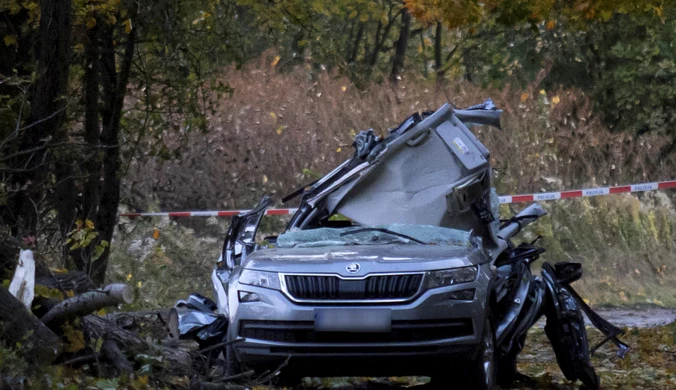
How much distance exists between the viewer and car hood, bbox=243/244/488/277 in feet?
26.7

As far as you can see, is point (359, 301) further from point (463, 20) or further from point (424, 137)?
point (463, 20)

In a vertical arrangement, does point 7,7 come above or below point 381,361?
above

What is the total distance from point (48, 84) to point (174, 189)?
10812 millimetres

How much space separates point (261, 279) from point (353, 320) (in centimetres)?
73

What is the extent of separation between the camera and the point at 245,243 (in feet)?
30.9

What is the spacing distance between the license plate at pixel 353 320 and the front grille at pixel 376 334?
0.12ft

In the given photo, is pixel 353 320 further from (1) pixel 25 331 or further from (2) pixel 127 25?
(2) pixel 127 25

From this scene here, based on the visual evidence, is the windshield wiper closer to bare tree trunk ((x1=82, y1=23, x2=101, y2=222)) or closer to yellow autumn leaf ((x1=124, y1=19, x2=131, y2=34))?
yellow autumn leaf ((x1=124, y1=19, x2=131, y2=34))

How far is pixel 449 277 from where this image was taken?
814cm

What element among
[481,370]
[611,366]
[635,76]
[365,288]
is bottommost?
[611,366]

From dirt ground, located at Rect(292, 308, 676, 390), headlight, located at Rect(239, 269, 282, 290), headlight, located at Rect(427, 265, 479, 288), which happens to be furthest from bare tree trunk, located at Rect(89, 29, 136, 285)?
headlight, located at Rect(427, 265, 479, 288)

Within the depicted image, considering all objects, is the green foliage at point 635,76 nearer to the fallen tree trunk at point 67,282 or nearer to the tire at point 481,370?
the tire at point 481,370

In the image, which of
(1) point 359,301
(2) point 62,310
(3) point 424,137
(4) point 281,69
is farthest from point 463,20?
(4) point 281,69

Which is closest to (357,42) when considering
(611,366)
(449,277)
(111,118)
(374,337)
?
(111,118)
